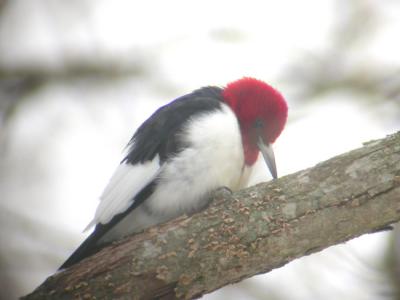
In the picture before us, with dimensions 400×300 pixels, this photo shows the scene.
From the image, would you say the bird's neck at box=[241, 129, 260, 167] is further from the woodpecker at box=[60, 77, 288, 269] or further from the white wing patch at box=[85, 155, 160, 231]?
the white wing patch at box=[85, 155, 160, 231]

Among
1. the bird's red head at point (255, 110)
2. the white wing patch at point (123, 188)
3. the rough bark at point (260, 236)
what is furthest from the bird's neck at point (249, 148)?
the rough bark at point (260, 236)

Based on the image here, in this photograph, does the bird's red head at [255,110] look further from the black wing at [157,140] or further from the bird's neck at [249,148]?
the black wing at [157,140]

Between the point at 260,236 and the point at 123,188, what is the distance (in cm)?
88

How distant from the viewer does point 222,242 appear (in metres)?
2.84

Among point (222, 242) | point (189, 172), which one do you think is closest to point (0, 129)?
point (189, 172)

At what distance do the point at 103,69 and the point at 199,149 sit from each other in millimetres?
2597

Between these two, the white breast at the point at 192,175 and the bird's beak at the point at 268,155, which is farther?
the bird's beak at the point at 268,155

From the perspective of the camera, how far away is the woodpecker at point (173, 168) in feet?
10.8

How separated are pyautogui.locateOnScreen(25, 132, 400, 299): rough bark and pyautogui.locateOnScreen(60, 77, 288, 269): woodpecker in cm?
39

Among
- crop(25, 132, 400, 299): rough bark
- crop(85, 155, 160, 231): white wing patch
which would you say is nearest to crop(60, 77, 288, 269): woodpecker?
crop(85, 155, 160, 231): white wing patch

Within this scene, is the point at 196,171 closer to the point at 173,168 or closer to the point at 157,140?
the point at 173,168

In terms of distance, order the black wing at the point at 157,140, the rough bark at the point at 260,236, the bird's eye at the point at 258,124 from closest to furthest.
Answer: the rough bark at the point at 260,236 → the black wing at the point at 157,140 → the bird's eye at the point at 258,124

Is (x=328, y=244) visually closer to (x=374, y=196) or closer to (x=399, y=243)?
(x=374, y=196)

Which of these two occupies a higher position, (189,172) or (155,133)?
(155,133)
